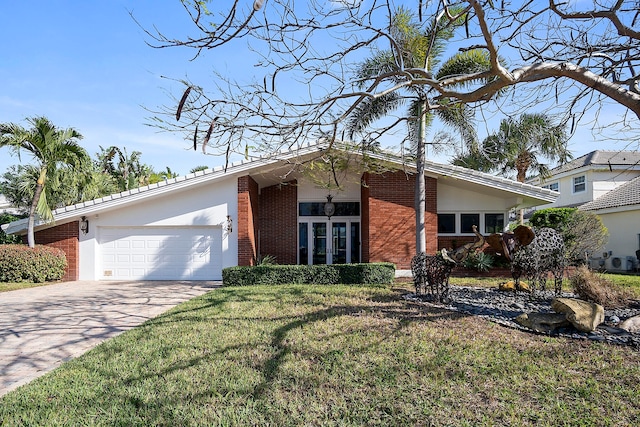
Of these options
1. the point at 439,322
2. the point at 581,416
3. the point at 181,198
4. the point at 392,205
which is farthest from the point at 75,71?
the point at 392,205

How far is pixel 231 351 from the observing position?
18.7 feet

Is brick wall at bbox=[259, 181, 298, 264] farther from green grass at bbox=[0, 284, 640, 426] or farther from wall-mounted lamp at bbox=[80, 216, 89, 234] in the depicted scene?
green grass at bbox=[0, 284, 640, 426]

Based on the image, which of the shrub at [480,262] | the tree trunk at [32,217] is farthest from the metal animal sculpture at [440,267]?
the tree trunk at [32,217]

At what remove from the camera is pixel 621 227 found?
2162 centimetres

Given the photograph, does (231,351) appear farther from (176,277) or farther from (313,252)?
(313,252)

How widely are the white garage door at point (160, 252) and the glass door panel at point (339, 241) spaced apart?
16.9 feet

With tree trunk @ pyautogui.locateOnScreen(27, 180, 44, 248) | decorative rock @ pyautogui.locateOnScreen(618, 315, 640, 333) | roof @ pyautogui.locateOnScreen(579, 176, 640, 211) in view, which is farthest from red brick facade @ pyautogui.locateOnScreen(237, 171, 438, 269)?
roof @ pyautogui.locateOnScreen(579, 176, 640, 211)

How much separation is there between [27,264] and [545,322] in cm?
1582

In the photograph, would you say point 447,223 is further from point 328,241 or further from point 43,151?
point 43,151

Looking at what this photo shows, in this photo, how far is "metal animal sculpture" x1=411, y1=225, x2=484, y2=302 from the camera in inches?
355

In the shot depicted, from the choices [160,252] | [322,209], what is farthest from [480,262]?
[160,252]

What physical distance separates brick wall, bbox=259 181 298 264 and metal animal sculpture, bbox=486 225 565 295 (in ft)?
31.1

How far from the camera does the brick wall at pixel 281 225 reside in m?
18.1

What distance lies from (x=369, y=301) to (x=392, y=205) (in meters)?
7.13
